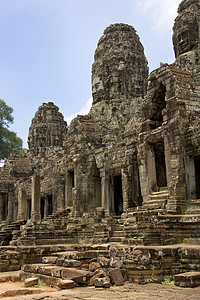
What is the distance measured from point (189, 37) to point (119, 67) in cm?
688

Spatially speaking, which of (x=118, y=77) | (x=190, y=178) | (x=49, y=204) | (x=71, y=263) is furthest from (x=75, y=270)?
(x=49, y=204)

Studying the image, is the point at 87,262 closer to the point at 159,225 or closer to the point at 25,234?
the point at 159,225

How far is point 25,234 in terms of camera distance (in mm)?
17656

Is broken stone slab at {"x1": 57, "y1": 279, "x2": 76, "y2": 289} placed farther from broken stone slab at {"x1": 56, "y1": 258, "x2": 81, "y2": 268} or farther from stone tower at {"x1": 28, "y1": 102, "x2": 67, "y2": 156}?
stone tower at {"x1": 28, "y1": 102, "x2": 67, "y2": 156}

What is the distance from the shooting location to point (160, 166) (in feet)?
50.9

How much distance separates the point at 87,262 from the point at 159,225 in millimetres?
2457

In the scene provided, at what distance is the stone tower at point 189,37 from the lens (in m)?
19.9

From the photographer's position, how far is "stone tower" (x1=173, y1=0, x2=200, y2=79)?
19906 millimetres

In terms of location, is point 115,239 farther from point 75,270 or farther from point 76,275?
point 76,275

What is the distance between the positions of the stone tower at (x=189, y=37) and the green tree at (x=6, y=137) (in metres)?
31.5

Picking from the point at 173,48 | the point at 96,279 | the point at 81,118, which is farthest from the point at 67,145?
the point at 96,279

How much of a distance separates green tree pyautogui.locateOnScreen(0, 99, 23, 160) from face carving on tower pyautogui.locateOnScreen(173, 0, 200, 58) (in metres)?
31.2

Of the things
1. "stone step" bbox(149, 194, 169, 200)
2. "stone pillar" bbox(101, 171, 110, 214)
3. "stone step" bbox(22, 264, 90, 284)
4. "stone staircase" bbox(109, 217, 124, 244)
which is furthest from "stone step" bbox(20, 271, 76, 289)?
"stone pillar" bbox(101, 171, 110, 214)

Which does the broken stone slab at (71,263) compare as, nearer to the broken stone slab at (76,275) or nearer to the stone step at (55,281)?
the stone step at (55,281)
